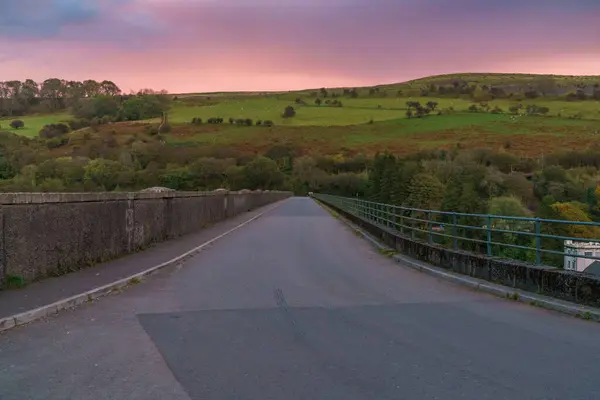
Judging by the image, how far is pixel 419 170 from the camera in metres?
118

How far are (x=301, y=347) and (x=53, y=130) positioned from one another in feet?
354

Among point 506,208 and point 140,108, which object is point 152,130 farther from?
point 506,208

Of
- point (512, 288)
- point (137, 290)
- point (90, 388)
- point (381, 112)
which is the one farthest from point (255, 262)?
point (381, 112)

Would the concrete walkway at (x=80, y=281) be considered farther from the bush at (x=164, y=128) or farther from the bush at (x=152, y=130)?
the bush at (x=164, y=128)

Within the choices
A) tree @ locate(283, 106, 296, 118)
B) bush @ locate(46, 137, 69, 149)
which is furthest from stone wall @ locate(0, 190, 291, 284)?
tree @ locate(283, 106, 296, 118)

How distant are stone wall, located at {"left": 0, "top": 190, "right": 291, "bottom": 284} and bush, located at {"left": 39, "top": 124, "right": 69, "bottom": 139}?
88418 millimetres

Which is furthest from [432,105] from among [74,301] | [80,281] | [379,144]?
[74,301]

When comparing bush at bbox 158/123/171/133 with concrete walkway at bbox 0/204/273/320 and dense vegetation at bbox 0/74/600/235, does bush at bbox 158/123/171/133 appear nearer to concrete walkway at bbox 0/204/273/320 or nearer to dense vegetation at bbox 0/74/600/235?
dense vegetation at bbox 0/74/600/235

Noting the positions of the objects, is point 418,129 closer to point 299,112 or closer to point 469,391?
point 299,112

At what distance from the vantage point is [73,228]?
39.5 feet

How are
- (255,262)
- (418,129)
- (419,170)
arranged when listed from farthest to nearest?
(418,129)
(419,170)
(255,262)

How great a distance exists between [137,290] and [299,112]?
136 m

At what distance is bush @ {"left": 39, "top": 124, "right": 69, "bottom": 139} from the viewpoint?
101 m

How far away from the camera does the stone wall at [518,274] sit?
29.3 ft
